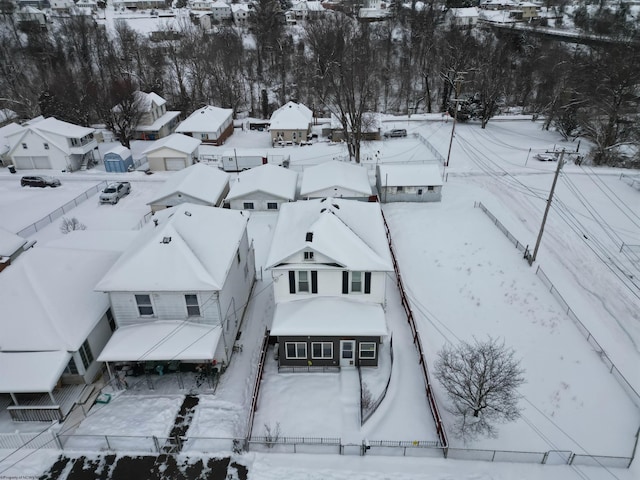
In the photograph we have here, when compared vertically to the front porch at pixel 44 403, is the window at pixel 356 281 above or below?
above

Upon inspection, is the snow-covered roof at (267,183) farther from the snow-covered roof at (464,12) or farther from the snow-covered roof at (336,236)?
the snow-covered roof at (464,12)

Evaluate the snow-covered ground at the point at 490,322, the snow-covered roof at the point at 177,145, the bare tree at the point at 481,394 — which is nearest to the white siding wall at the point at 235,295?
the snow-covered ground at the point at 490,322

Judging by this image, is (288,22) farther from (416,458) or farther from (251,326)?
(416,458)

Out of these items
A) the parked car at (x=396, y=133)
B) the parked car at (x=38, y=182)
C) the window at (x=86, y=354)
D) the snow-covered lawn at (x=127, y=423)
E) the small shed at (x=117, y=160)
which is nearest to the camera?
the snow-covered lawn at (x=127, y=423)

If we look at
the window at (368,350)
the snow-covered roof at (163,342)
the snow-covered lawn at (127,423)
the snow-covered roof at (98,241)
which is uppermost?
the snow-covered roof at (98,241)

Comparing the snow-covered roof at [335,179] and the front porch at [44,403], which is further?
the snow-covered roof at [335,179]

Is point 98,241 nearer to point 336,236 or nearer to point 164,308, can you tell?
point 164,308

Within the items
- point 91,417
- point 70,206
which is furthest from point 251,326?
point 70,206

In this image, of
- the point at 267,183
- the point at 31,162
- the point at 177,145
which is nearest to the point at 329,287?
the point at 267,183

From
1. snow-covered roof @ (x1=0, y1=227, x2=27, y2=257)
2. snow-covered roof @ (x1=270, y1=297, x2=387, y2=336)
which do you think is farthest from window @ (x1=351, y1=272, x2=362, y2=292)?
snow-covered roof @ (x1=0, y1=227, x2=27, y2=257)

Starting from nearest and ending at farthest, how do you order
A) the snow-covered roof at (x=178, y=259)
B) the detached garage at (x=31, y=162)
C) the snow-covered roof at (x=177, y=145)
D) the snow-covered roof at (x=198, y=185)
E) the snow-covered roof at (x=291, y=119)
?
the snow-covered roof at (x=178, y=259) < the snow-covered roof at (x=198, y=185) < the snow-covered roof at (x=177, y=145) < the detached garage at (x=31, y=162) < the snow-covered roof at (x=291, y=119)
